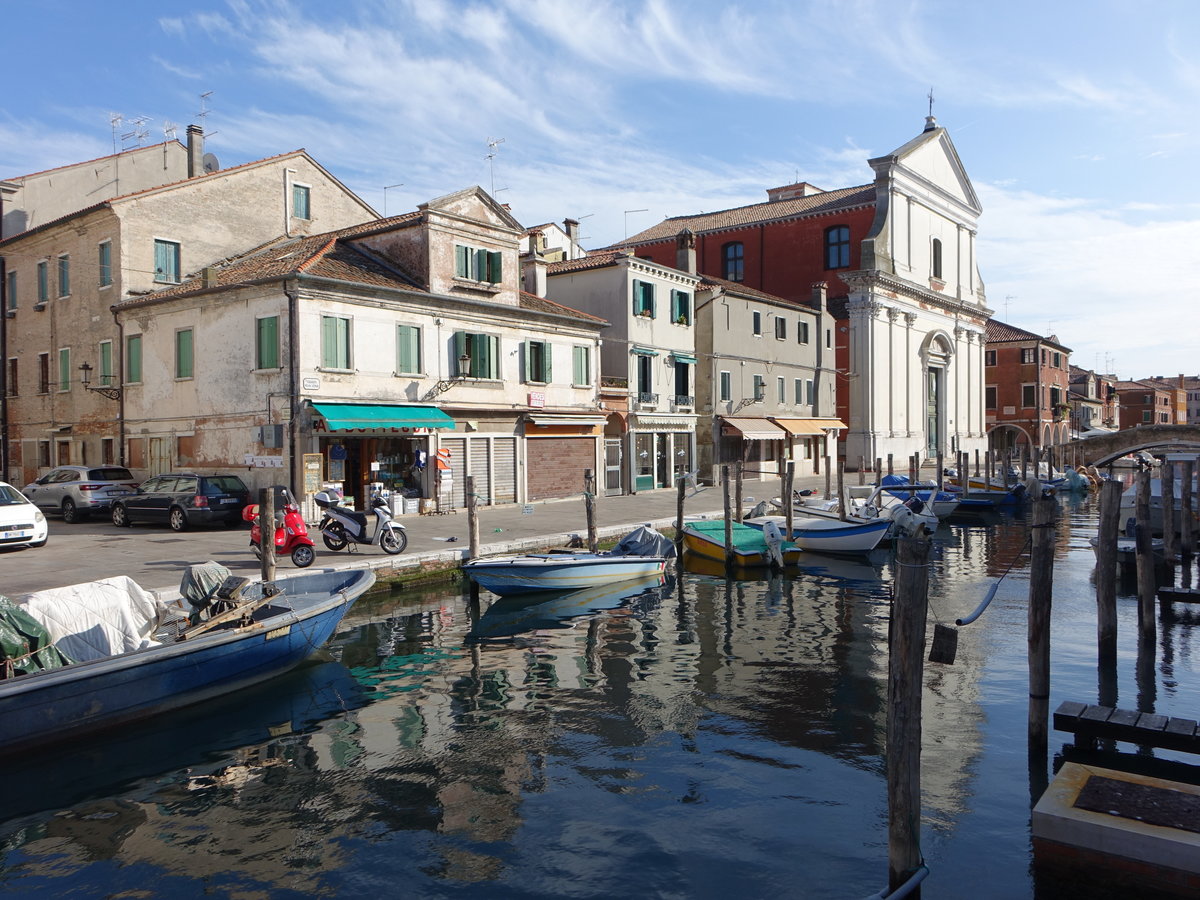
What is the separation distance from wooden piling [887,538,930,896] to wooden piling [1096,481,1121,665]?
6318mm

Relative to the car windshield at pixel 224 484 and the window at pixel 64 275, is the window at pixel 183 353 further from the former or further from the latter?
the window at pixel 64 275

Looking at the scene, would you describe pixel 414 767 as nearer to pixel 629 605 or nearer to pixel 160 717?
pixel 160 717

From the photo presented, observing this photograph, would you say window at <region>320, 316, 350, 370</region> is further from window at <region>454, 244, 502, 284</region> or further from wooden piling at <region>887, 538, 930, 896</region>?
wooden piling at <region>887, 538, 930, 896</region>

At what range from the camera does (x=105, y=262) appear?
2517 cm

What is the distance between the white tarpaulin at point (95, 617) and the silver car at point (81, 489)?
43.5 ft

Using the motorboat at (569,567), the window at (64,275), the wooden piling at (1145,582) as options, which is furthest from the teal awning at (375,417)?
the wooden piling at (1145,582)

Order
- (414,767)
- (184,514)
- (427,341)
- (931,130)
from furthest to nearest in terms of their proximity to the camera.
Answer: (931,130)
(427,341)
(184,514)
(414,767)

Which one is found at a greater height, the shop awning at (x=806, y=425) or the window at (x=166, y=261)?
the window at (x=166, y=261)

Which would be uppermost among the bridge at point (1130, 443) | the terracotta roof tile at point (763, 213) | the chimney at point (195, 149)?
the terracotta roof tile at point (763, 213)

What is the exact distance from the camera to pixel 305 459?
68.0 feet

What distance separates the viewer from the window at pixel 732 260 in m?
48.2

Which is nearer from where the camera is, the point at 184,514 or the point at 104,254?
the point at 184,514

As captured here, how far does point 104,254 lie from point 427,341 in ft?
31.8

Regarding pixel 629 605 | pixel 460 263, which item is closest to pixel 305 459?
pixel 460 263
